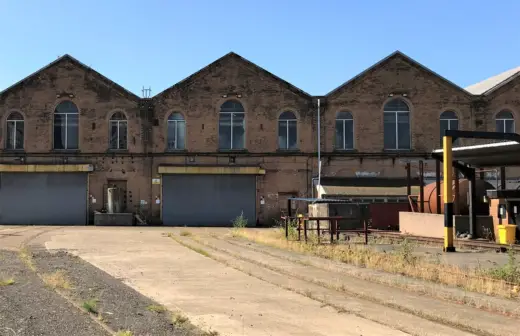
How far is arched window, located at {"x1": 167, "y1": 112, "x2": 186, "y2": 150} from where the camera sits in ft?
127

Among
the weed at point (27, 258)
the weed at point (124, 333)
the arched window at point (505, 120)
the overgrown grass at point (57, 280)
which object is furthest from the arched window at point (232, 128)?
the weed at point (124, 333)

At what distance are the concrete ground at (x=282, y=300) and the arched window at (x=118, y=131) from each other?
75.9 feet

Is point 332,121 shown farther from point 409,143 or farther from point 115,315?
point 115,315

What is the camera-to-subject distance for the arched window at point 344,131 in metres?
38.7

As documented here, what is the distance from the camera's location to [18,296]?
9562 mm

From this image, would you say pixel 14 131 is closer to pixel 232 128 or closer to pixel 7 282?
pixel 232 128

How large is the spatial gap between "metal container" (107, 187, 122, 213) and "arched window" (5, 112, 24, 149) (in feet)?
25.0

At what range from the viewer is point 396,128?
38812mm

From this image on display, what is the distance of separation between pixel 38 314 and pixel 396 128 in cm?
3370

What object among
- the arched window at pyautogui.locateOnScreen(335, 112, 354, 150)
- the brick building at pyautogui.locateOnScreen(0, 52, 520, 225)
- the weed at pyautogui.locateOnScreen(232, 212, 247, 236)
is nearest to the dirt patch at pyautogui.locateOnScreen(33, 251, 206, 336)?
the weed at pyautogui.locateOnScreen(232, 212, 247, 236)

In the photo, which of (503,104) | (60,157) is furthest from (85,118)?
(503,104)

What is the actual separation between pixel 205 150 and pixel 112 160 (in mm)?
6569

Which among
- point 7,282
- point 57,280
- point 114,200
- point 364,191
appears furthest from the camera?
point 114,200

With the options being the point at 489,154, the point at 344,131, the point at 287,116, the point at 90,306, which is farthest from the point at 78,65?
the point at 90,306
